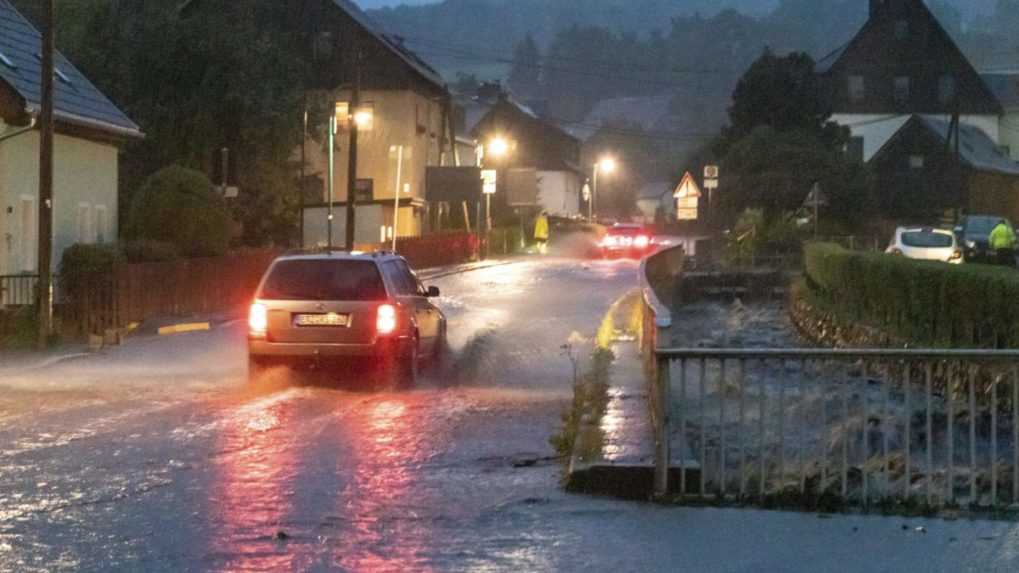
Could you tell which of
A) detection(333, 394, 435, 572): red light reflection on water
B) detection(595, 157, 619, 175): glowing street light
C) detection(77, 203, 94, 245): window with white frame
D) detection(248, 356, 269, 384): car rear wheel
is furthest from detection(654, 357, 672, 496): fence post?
detection(595, 157, 619, 175): glowing street light

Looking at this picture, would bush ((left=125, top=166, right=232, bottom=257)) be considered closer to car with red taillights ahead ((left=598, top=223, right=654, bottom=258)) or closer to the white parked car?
the white parked car

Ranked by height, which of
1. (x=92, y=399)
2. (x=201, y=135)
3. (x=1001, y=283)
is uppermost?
(x=201, y=135)

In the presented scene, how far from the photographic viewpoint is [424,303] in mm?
19891

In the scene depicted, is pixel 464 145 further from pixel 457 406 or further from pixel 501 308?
pixel 457 406

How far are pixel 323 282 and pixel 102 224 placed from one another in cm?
1768

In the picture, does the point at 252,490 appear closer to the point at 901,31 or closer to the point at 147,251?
the point at 147,251

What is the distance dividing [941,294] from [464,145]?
6509 centimetres

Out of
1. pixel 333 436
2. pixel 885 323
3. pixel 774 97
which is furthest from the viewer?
pixel 774 97

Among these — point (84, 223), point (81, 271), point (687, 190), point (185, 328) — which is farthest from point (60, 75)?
point (687, 190)

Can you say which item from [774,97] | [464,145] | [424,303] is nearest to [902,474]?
[424,303]

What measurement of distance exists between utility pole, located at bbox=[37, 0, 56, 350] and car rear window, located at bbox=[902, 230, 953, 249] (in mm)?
26075

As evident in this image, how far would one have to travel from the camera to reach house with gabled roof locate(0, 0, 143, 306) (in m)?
27.2

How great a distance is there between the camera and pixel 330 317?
17625mm

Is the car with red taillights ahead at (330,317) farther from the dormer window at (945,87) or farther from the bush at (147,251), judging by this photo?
the dormer window at (945,87)
